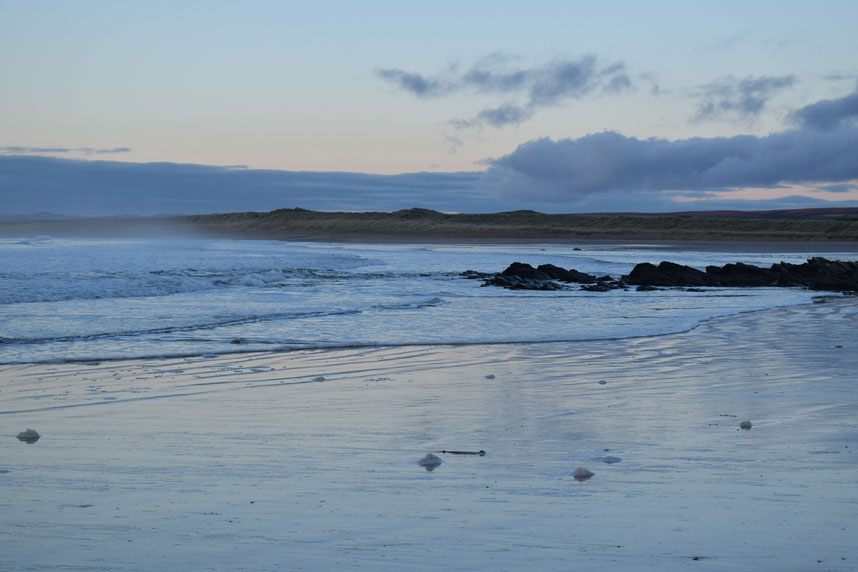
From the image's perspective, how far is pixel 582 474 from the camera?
179 inches

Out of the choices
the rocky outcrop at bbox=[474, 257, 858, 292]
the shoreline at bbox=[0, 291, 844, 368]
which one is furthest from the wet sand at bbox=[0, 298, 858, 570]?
the rocky outcrop at bbox=[474, 257, 858, 292]

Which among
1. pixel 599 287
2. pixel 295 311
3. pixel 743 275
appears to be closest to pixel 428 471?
pixel 295 311

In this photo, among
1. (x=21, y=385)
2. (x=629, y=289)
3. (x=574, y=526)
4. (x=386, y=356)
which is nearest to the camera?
(x=574, y=526)

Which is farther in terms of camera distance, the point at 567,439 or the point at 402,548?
the point at 567,439

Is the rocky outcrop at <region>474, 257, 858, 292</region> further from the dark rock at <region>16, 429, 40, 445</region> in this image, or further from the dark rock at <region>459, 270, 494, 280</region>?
the dark rock at <region>16, 429, 40, 445</region>

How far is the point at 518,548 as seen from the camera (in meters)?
3.50

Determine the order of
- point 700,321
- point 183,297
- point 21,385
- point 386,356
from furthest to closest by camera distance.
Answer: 1. point 183,297
2. point 700,321
3. point 386,356
4. point 21,385

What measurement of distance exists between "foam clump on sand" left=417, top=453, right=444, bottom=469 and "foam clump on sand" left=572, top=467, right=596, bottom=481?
0.80m

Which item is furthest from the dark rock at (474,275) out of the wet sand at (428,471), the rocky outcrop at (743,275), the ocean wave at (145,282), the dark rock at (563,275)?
the wet sand at (428,471)

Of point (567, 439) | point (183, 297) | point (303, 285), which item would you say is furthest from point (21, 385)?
point (303, 285)

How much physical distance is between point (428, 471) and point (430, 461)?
0.18m

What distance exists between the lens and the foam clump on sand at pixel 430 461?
15.8 feet

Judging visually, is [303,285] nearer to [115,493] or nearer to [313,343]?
[313,343]

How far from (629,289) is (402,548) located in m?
19.0
